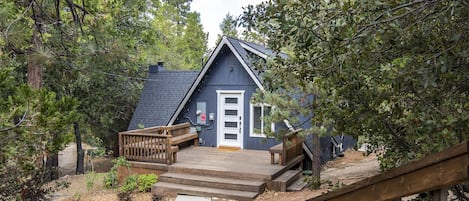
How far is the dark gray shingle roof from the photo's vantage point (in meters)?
12.6

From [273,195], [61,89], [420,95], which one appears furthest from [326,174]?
[61,89]

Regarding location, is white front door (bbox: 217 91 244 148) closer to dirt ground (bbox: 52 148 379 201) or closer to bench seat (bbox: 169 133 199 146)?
bench seat (bbox: 169 133 199 146)

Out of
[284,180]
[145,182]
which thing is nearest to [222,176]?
[284,180]

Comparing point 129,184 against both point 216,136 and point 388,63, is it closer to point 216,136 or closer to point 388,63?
point 216,136

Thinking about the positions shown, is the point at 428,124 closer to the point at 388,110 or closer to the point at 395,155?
the point at 388,110

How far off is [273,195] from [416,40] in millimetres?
5622

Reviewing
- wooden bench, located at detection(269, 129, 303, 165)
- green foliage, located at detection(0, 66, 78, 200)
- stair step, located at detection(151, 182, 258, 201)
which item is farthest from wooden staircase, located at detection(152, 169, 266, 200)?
green foliage, located at detection(0, 66, 78, 200)

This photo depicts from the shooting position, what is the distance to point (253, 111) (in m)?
11.1

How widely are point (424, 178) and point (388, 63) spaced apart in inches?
59.1

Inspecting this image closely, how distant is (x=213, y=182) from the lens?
7.71 meters

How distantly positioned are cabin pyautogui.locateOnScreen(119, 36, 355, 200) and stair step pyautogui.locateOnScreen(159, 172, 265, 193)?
0.02m

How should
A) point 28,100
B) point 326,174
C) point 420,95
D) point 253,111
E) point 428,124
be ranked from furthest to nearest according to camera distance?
point 253,111 < point 326,174 < point 28,100 < point 420,95 < point 428,124

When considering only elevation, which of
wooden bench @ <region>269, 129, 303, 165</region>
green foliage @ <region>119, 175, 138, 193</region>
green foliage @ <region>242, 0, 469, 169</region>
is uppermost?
green foliage @ <region>242, 0, 469, 169</region>

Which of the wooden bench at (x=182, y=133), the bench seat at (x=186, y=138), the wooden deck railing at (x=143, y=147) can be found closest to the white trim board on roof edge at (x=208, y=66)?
the wooden bench at (x=182, y=133)
